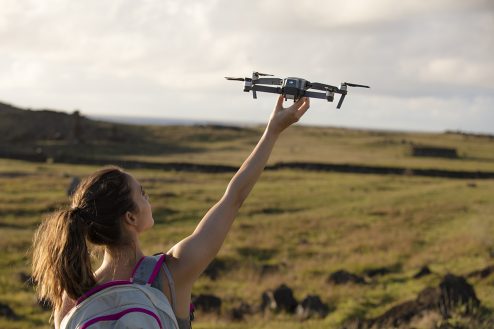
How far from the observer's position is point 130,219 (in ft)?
10.3

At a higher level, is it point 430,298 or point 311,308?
point 430,298

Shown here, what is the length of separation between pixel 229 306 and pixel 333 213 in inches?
716

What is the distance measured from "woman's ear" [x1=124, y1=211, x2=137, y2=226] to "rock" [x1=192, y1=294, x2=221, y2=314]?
13.3 metres

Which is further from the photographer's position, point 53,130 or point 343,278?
point 53,130

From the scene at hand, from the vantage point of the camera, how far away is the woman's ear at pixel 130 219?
3.11m

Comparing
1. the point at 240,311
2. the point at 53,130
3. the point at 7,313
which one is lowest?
the point at 7,313

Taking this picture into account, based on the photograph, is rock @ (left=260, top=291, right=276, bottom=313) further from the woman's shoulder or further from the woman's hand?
the woman's shoulder

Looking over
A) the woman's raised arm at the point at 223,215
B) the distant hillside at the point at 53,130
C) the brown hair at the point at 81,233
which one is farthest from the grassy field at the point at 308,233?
the distant hillside at the point at 53,130

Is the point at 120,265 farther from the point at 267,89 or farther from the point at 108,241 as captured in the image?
the point at 267,89

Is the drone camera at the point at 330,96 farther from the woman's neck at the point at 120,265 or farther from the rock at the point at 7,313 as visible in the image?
the rock at the point at 7,313

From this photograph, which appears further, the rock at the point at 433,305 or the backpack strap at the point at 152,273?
the rock at the point at 433,305

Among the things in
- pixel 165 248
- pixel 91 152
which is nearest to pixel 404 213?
pixel 165 248

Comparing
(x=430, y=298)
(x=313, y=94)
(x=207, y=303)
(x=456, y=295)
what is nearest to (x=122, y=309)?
(x=313, y=94)

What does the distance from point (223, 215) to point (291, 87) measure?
737mm
